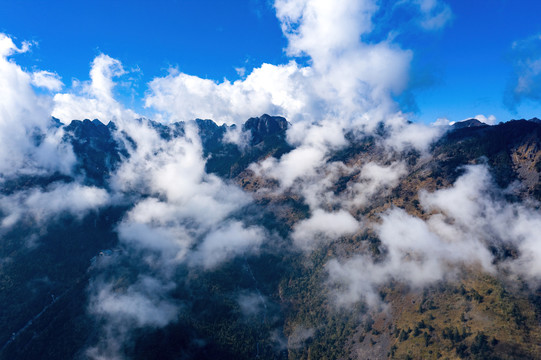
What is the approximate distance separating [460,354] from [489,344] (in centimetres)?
1766

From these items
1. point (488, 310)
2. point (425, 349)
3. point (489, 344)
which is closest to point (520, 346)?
point (489, 344)

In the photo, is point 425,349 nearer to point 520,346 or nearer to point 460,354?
A: point 460,354

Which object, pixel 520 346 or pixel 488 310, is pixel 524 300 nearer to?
pixel 488 310

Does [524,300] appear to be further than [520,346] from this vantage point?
Yes

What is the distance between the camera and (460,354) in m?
179

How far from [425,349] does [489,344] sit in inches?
1522

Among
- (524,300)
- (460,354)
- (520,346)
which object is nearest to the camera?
(520,346)

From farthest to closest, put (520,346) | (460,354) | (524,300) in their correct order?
(524,300)
(460,354)
(520,346)

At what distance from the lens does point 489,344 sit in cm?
17462

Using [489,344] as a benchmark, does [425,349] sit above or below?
below

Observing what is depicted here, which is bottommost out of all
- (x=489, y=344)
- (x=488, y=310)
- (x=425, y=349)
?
(x=425, y=349)

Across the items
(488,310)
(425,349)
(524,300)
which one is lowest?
(425,349)

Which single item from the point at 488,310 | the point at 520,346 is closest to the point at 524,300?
the point at 488,310

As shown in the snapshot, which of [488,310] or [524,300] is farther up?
[524,300]
